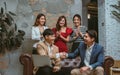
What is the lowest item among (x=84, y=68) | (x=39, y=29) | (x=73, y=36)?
(x=84, y=68)

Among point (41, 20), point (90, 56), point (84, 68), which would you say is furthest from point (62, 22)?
point (84, 68)

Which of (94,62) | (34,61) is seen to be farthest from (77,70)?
(34,61)

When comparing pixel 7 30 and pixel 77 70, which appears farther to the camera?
pixel 7 30

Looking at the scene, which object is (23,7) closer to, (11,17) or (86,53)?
(11,17)

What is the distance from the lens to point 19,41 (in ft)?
17.4

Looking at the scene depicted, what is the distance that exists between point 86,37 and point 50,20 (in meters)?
1.74

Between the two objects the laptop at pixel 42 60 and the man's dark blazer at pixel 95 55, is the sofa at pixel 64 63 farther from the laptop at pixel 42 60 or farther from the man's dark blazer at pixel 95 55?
the laptop at pixel 42 60

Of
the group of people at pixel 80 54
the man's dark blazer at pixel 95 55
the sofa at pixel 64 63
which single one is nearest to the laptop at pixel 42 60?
the group of people at pixel 80 54

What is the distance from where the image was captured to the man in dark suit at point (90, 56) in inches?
156

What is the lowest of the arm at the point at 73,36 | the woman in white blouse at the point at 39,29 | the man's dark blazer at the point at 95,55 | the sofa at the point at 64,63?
the sofa at the point at 64,63

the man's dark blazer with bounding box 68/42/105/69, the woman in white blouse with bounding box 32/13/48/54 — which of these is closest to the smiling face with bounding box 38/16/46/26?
the woman in white blouse with bounding box 32/13/48/54

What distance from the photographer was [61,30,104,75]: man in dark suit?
3953mm

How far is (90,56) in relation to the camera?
163 inches

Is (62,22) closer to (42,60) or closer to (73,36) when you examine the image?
(73,36)
